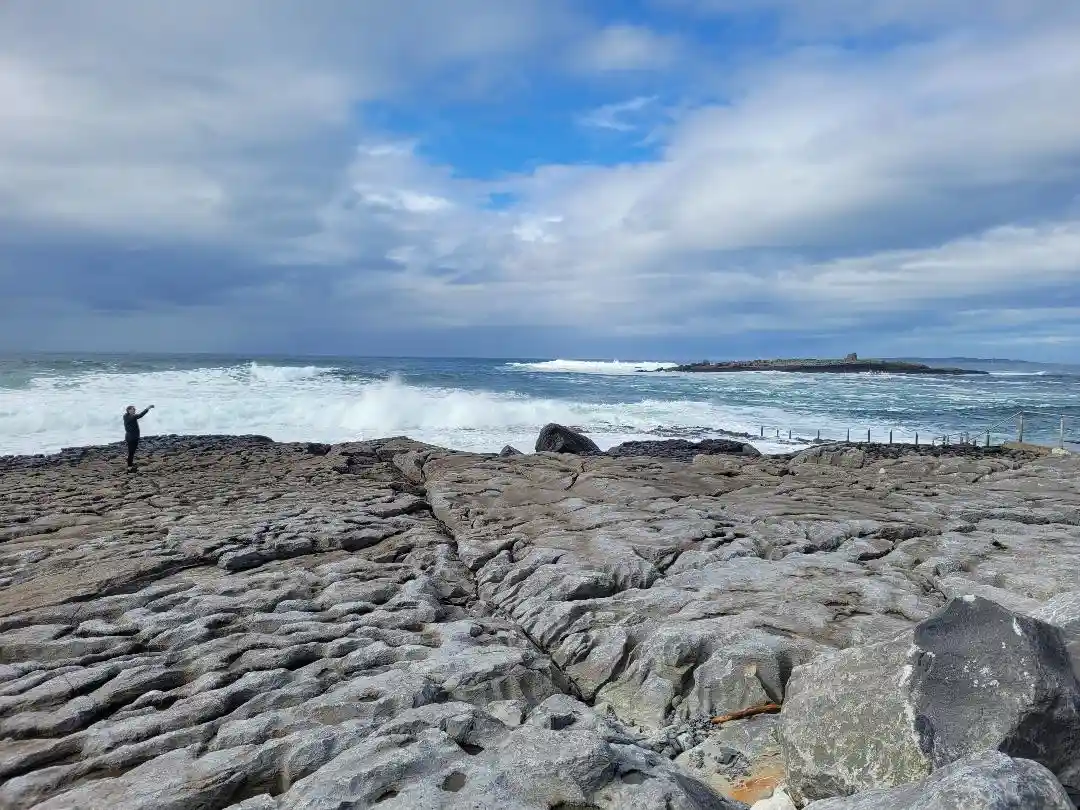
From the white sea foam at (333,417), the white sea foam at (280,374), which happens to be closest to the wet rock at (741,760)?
the white sea foam at (333,417)

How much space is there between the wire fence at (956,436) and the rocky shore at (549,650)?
18332 millimetres

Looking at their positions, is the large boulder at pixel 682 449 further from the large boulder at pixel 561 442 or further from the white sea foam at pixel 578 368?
the white sea foam at pixel 578 368

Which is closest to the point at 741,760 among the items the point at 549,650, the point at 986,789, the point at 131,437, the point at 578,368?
the point at 549,650

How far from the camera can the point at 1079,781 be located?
3164 millimetres

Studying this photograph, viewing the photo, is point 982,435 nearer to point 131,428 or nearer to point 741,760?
point 741,760

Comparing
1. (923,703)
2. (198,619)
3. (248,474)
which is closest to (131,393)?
(248,474)

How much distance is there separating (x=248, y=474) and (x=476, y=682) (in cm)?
1128

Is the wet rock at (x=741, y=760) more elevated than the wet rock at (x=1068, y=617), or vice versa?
the wet rock at (x=1068, y=617)

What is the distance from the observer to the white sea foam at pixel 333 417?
90.8 ft

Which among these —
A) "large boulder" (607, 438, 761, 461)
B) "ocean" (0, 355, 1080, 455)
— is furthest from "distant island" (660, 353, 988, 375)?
"large boulder" (607, 438, 761, 461)

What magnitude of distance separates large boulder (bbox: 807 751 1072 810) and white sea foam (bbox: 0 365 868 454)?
74.1 feet

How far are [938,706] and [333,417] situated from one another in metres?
30.4

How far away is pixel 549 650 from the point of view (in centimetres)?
595

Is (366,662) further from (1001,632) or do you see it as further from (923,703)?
(1001,632)
